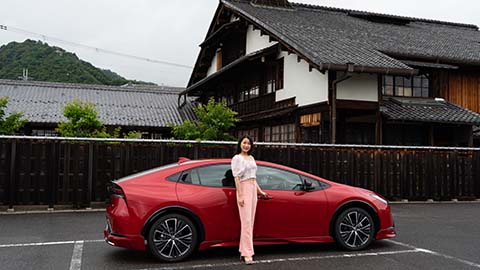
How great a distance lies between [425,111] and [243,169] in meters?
11.6

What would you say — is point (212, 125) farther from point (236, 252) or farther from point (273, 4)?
point (236, 252)

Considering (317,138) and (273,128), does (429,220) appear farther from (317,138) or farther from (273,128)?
(273,128)

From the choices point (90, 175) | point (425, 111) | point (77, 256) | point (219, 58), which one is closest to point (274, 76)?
point (425, 111)

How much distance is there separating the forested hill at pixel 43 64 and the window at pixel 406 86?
92.7 feet

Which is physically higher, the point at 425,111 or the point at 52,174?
the point at 425,111

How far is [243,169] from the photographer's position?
5.73m

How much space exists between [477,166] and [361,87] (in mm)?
4231

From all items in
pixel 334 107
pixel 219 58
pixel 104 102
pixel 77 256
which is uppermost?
pixel 219 58

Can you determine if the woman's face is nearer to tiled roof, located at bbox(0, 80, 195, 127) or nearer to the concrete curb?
the concrete curb

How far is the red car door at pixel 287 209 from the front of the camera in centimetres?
612

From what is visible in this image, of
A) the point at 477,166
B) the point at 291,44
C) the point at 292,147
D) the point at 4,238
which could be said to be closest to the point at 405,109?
the point at 477,166

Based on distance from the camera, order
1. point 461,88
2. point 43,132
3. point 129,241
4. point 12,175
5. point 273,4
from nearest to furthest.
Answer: point 129,241
point 12,175
point 461,88
point 273,4
point 43,132

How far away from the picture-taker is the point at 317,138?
15.3m

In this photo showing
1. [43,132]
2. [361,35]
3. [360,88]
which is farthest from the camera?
[43,132]
